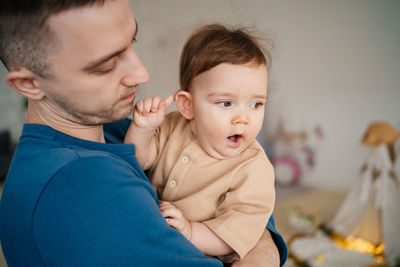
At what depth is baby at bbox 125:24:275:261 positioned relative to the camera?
1026mm

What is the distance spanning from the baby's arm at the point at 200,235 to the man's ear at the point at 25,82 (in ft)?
1.51

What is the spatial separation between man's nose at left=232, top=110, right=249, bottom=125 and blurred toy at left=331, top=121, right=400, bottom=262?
286cm

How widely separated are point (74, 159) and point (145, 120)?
0.40 metres

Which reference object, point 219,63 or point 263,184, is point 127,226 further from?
point 219,63

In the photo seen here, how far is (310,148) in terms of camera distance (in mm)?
4723

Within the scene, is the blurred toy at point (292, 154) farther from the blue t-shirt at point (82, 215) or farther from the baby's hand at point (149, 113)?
the blue t-shirt at point (82, 215)

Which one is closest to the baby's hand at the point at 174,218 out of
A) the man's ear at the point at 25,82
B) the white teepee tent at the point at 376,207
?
the man's ear at the point at 25,82

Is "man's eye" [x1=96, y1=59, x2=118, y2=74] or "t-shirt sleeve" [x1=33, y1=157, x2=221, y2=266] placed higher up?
"man's eye" [x1=96, y1=59, x2=118, y2=74]

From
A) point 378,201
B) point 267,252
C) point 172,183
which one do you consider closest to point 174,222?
point 172,183

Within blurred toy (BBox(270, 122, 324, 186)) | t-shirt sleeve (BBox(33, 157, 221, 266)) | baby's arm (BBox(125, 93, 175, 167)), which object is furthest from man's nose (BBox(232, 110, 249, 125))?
Result: blurred toy (BBox(270, 122, 324, 186))

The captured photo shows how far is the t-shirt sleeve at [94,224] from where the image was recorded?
71cm

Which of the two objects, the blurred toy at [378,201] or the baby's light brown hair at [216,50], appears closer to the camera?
the baby's light brown hair at [216,50]

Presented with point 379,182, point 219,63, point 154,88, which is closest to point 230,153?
point 219,63

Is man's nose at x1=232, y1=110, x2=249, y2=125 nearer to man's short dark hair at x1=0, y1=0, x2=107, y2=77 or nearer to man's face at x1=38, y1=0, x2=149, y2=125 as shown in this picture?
→ man's face at x1=38, y1=0, x2=149, y2=125
